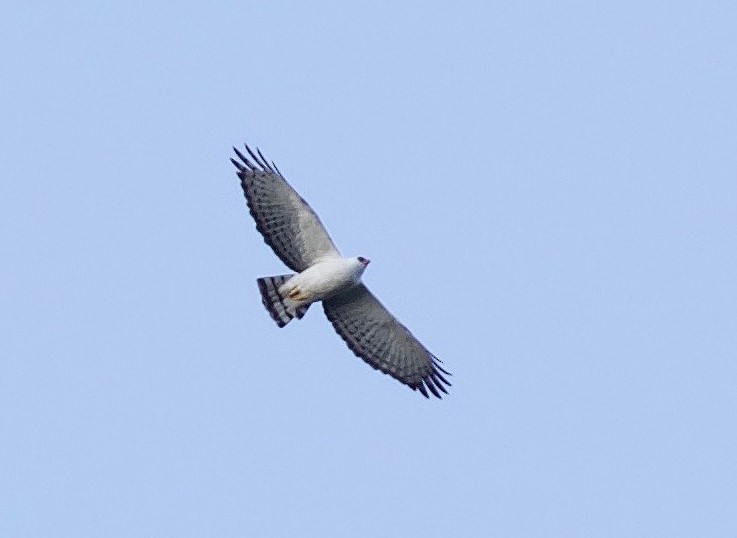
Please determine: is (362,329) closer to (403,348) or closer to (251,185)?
(403,348)

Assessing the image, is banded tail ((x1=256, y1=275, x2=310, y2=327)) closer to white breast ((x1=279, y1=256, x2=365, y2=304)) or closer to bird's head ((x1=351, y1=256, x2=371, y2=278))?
white breast ((x1=279, y1=256, x2=365, y2=304))

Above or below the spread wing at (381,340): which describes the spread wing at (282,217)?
above

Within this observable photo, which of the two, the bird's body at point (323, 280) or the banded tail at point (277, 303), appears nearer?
the bird's body at point (323, 280)

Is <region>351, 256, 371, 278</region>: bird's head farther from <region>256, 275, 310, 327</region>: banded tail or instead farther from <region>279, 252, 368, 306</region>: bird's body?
<region>256, 275, 310, 327</region>: banded tail

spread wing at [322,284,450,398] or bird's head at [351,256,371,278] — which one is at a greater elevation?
bird's head at [351,256,371,278]

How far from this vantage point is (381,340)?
2477cm

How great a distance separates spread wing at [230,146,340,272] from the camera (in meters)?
23.9

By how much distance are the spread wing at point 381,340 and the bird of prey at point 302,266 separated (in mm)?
13

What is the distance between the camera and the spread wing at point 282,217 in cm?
2392

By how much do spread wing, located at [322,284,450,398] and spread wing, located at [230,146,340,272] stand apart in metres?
0.73

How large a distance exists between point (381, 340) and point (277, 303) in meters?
1.59

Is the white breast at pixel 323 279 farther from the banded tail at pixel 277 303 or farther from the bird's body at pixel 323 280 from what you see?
the banded tail at pixel 277 303

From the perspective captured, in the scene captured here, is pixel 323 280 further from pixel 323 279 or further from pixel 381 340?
pixel 381 340

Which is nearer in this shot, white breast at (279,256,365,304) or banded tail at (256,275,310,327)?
white breast at (279,256,365,304)
